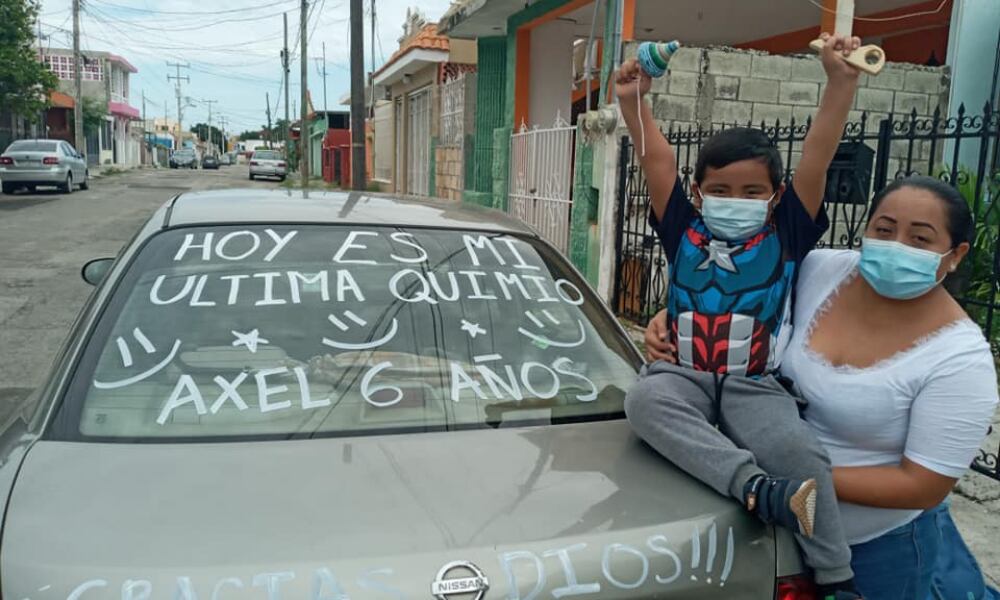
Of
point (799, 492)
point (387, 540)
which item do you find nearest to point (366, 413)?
point (387, 540)

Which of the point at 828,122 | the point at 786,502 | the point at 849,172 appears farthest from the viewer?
the point at 849,172

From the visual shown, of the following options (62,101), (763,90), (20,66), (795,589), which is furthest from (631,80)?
(62,101)

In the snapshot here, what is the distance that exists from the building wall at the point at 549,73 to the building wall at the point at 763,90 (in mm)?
3743

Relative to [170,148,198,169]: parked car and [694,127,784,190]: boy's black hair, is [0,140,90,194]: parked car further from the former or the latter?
[170,148,198,169]: parked car

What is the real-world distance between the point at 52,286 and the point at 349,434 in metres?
8.31

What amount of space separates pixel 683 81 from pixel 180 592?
22.8 ft

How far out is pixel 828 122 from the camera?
6.62 ft

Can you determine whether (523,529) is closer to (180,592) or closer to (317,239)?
(180,592)

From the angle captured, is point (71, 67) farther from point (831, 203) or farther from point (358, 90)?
point (831, 203)

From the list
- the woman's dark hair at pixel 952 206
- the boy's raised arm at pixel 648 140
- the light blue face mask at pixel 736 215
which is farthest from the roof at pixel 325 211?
the woman's dark hair at pixel 952 206

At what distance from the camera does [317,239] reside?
2.47 metres

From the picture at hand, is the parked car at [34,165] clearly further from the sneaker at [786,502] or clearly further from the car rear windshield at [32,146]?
the sneaker at [786,502]

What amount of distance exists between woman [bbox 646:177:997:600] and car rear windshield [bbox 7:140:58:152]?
23.5m

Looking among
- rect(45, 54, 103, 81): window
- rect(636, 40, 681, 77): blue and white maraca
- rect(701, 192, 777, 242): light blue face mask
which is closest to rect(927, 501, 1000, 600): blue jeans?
rect(701, 192, 777, 242): light blue face mask
